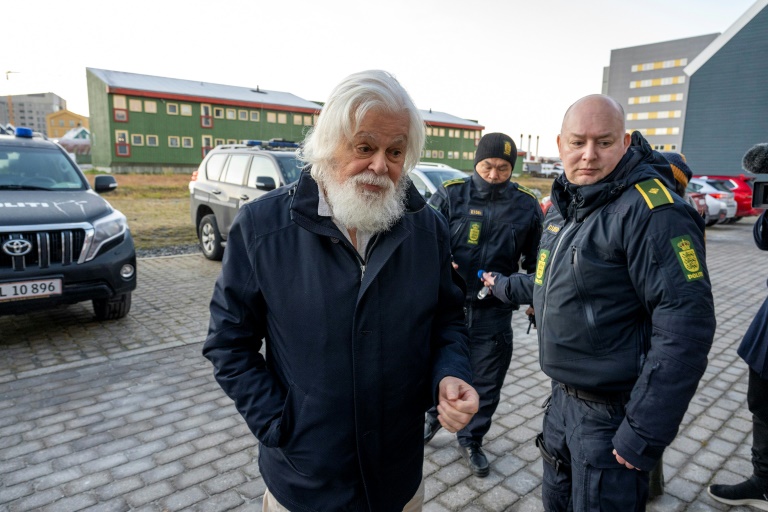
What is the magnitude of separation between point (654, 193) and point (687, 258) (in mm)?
271

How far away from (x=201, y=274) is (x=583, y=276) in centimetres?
786

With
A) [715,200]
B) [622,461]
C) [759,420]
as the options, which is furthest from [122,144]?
[622,461]

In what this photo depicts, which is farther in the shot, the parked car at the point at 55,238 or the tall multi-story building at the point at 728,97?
the tall multi-story building at the point at 728,97

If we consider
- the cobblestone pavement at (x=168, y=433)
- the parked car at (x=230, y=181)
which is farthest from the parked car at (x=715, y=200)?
the parked car at (x=230, y=181)

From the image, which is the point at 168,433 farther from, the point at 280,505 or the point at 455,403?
the point at 455,403

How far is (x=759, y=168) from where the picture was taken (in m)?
2.90

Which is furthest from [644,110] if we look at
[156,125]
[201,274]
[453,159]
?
[201,274]

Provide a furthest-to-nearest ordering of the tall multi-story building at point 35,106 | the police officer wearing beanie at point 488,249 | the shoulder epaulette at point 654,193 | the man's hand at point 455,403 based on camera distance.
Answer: the tall multi-story building at point 35,106, the police officer wearing beanie at point 488,249, the shoulder epaulette at point 654,193, the man's hand at point 455,403

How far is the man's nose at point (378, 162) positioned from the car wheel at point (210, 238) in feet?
27.4

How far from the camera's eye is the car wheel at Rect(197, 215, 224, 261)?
9.59 m

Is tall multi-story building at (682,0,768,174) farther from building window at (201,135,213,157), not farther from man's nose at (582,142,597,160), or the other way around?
building window at (201,135,213,157)

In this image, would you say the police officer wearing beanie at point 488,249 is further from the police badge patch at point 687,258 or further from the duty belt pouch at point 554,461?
the police badge patch at point 687,258

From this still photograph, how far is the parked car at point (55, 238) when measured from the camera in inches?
189

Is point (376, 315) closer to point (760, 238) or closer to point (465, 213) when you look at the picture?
point (465, 213)
